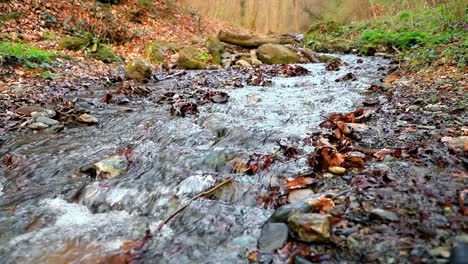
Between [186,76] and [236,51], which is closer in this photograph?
[186,76]

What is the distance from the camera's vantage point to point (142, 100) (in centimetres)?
526

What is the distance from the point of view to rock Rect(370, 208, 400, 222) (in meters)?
1.64

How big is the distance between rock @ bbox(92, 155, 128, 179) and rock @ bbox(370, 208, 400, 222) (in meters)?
1.98

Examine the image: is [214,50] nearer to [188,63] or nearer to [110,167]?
[188,63]

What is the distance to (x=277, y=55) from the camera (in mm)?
9727

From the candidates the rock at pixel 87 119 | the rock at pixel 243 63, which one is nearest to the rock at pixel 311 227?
the rock at pixel 87 119

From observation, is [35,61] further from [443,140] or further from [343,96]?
[443,140]

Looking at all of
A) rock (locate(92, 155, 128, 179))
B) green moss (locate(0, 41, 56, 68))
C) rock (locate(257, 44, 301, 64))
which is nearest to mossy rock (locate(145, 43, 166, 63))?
green moss (locate(0, 41, 56, 68))

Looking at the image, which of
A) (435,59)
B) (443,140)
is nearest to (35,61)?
(443,140)

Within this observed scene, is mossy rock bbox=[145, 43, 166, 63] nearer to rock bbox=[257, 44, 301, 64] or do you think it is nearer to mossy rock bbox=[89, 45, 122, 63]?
mossy rock bbox=[89, 45, 122, 63]

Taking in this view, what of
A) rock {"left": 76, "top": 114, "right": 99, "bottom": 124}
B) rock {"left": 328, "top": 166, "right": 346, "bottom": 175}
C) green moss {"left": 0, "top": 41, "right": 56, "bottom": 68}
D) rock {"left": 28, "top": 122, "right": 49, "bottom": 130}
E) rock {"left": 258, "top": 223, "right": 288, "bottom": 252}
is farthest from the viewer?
green moss {"left": 0, "top": 41, "right": 56, "bottom": 68}

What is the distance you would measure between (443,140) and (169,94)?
13.1ft

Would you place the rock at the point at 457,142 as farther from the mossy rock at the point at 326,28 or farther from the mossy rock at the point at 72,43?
the mossy rock at the point at 326,28

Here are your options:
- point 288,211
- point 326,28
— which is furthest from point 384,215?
point 326,28
